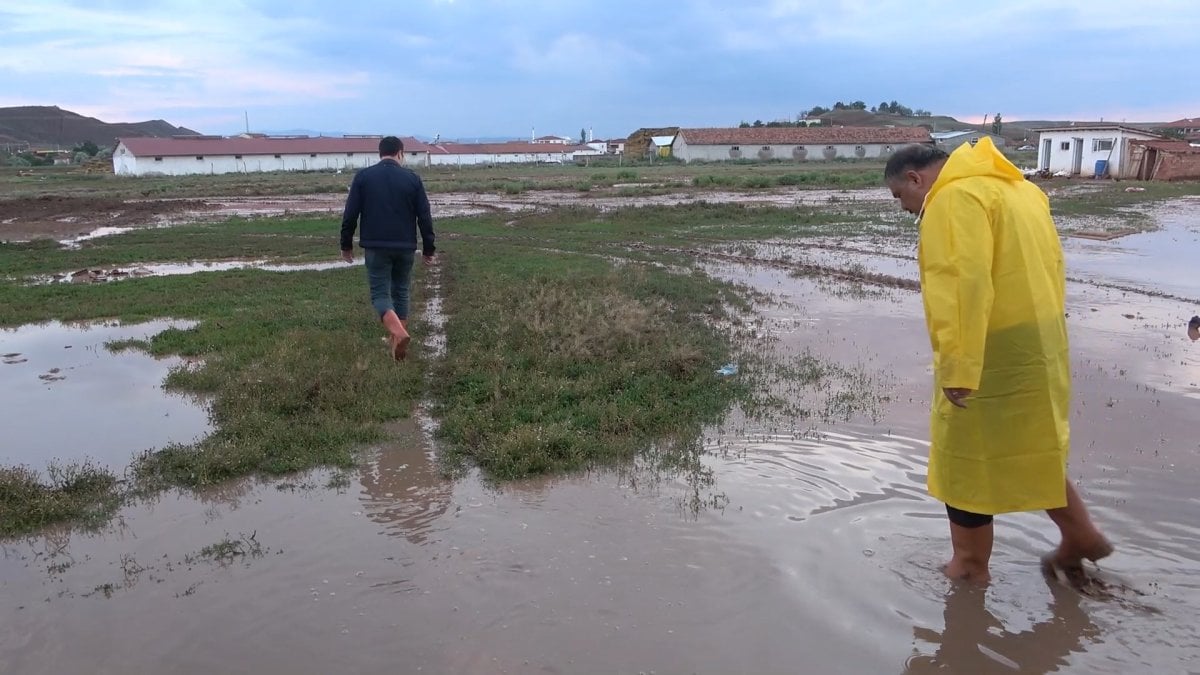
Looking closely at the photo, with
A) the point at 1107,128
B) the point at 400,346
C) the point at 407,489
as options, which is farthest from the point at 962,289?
the point at 1107,128

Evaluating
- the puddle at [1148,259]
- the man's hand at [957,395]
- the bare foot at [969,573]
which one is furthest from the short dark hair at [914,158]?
the puddle at [1148,259]

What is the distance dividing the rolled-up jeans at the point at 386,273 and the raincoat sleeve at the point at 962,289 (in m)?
5.32

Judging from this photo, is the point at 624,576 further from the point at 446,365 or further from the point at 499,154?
the point at 499,154

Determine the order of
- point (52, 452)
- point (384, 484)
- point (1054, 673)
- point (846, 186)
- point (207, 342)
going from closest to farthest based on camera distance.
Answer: point (1054, 673)
point (384, 484)
point (52, 452)
point (207, 342)
point (846, 186)

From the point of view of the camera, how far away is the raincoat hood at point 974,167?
3217mm

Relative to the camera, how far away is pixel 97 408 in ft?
21.3

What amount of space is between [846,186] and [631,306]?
31963 mm

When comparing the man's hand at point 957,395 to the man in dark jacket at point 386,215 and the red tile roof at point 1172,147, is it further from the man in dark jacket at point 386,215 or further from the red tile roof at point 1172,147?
the red tile roof at point 1172,147

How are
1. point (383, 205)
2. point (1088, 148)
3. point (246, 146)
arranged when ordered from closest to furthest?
1. point (383, 205)
2. point (1088, 148)
3. point (246, 146)

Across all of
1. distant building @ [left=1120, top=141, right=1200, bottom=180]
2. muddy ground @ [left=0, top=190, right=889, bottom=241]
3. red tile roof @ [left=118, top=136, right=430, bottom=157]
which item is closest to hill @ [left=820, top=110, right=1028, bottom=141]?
red tile roof @ [left=118, top=136, right=430, bottom=157]

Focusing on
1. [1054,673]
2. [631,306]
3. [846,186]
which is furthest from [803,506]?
[846,186]

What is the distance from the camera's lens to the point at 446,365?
714cm

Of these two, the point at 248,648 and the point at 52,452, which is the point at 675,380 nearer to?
the point at 248,648

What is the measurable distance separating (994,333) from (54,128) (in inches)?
7436
